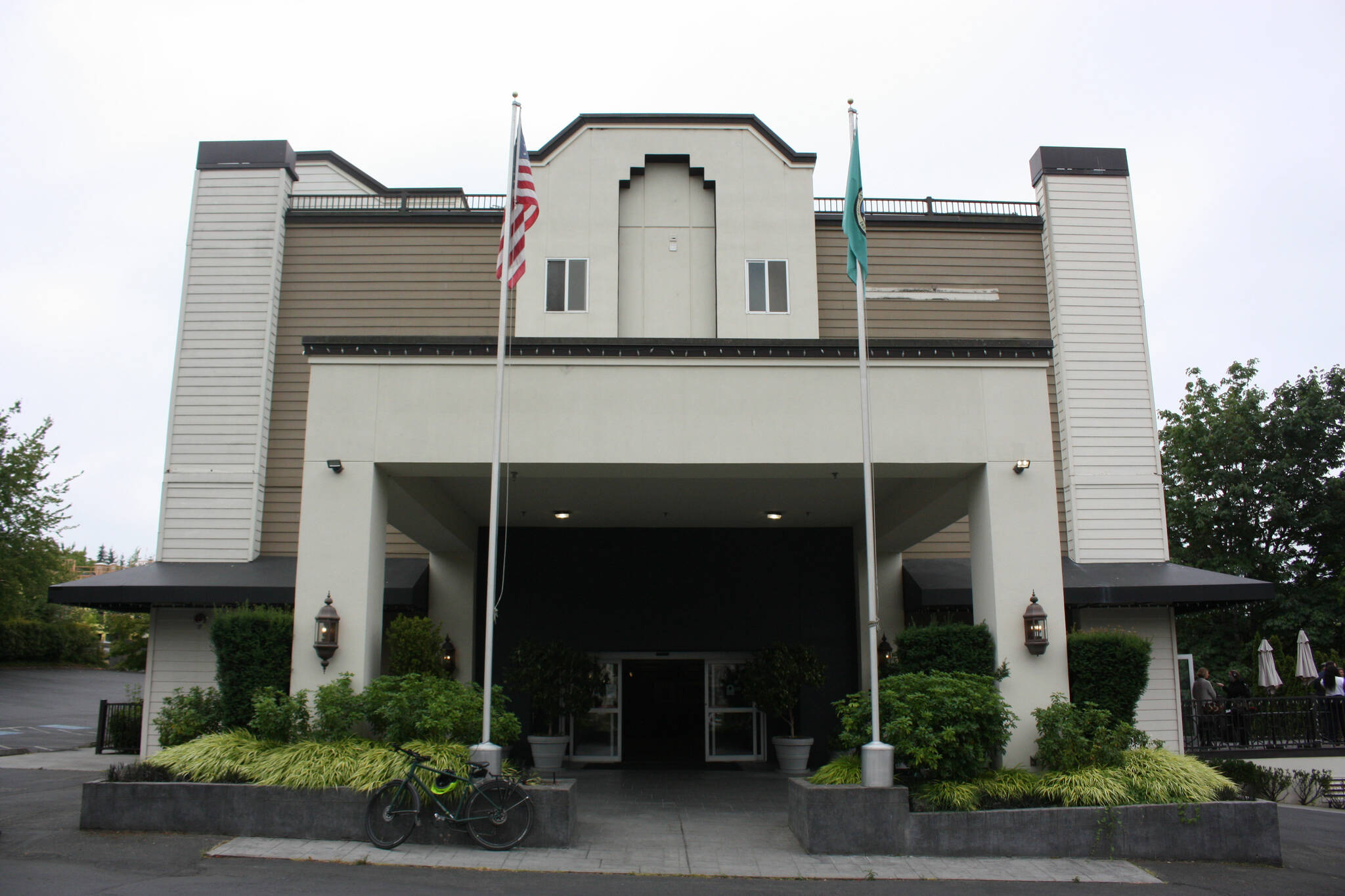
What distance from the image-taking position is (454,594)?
17.0 meters

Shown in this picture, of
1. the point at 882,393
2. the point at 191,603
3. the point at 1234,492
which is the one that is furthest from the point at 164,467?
the point at 1234,492

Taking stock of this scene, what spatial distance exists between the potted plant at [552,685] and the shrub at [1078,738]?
7638mm

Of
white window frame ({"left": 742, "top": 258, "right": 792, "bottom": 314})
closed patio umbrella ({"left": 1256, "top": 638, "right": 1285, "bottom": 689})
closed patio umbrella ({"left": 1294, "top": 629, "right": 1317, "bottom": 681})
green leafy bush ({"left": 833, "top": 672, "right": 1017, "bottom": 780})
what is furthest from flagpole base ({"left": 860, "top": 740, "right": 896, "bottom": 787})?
closed patio umbrella ({"left": 1294, "top": 629, "right": 1317, "bottom": 681})

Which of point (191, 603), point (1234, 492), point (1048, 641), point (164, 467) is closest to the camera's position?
point (1048, 641)

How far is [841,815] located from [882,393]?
487cm

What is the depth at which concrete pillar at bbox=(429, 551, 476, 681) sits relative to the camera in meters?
16.9

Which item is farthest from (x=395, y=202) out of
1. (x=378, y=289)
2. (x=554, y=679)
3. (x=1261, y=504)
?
(x=1261, y=504)

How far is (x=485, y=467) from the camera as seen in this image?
11430mm

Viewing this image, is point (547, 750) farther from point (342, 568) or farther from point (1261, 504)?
point (1261, 504)

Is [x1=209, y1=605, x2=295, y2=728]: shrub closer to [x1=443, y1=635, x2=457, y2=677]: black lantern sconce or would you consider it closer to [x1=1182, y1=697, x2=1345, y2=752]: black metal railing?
[x1=443, y1=635, x2=457, y2=677]: black lantern sconce

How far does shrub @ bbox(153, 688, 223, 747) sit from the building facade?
3637 mm

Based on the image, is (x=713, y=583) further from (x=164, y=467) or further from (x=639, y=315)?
(x=164, y=467)

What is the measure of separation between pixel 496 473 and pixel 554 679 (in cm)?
633

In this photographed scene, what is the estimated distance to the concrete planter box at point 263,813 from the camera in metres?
9.43
